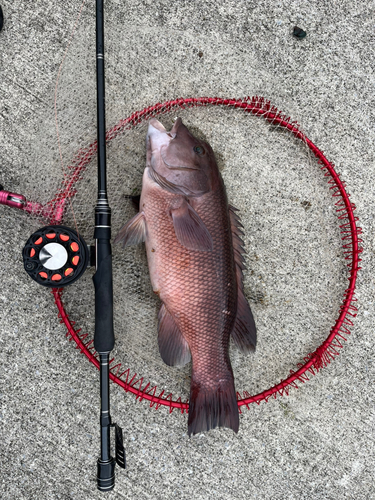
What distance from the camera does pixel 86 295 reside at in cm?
197

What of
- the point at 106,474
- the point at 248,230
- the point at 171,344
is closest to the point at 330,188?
the point at 248,230

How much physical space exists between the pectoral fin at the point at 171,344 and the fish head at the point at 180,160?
0.61 metres

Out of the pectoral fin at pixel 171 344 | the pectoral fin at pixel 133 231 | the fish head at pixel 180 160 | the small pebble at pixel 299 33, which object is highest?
the small pebble at pixel 299 33

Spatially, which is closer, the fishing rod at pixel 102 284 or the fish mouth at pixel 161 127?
the fishing rod at pixel 102 284

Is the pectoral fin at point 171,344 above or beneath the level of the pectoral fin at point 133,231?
beneath

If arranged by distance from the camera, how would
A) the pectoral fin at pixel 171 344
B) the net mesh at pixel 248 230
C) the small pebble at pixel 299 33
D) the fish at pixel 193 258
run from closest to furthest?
1. the fish at pixel 193 258
2. the pectoral fin at pixel 171 344
3. the net mesh at pixel 248 230
4. the small pebble at pixel 299 33

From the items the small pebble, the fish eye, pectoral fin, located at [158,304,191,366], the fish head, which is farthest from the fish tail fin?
the small pebble

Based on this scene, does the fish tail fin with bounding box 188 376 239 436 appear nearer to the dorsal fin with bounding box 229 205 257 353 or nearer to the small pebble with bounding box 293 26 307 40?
the dorsal fin with bounding box 229 205 257 353

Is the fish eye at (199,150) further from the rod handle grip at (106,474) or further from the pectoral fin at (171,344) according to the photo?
the rod handle grip at (106,474)

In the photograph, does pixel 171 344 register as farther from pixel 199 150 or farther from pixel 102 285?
pixel 199 150

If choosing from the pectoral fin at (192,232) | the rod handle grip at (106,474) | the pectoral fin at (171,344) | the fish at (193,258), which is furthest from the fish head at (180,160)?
the rod handle grip at (106,474)

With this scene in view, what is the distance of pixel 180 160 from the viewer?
1.73 m

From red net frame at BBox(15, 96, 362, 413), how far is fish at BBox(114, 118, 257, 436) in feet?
0.53

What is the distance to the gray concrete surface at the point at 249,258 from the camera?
203cm
